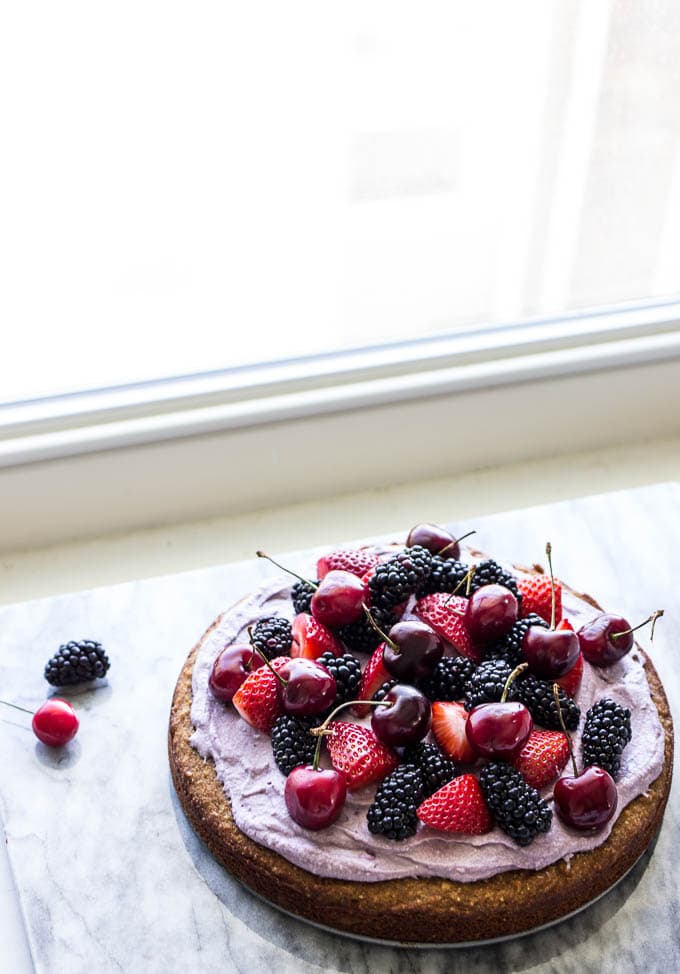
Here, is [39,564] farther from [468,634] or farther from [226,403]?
[468,634]

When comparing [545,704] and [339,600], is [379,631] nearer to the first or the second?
[339,600]

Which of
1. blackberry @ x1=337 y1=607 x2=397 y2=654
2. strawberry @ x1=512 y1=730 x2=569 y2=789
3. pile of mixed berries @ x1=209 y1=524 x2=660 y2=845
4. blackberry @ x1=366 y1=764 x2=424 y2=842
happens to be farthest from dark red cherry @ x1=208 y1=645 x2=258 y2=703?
strawberry @ x1=512 y1=730 x2=569 y2=789

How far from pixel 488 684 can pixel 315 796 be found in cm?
23

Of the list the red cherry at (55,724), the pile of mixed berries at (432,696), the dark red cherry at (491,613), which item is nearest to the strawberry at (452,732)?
the pile of mixed berries at (432,696)

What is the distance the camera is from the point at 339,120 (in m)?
1.72

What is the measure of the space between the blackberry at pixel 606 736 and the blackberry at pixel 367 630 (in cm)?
25

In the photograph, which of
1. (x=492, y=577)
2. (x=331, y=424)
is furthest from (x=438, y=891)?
(x=331, y=424)

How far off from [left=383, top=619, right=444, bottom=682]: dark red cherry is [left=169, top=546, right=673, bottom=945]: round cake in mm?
24

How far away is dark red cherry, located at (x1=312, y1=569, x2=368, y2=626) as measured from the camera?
1.26 metres

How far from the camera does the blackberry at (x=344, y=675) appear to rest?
1.21 m

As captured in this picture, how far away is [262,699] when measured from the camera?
121 cm

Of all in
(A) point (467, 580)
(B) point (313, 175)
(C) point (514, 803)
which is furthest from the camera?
(B) point (313, 175)

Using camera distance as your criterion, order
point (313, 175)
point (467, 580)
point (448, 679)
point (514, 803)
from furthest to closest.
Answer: point (313, 175) → point (467, 580) → point (448, 679) → point (514, 803)

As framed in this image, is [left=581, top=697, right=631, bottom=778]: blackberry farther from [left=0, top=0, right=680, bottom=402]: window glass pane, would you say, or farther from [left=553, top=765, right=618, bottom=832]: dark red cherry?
[left=0, top=0, right=680, bottom=402]: window glass pane
